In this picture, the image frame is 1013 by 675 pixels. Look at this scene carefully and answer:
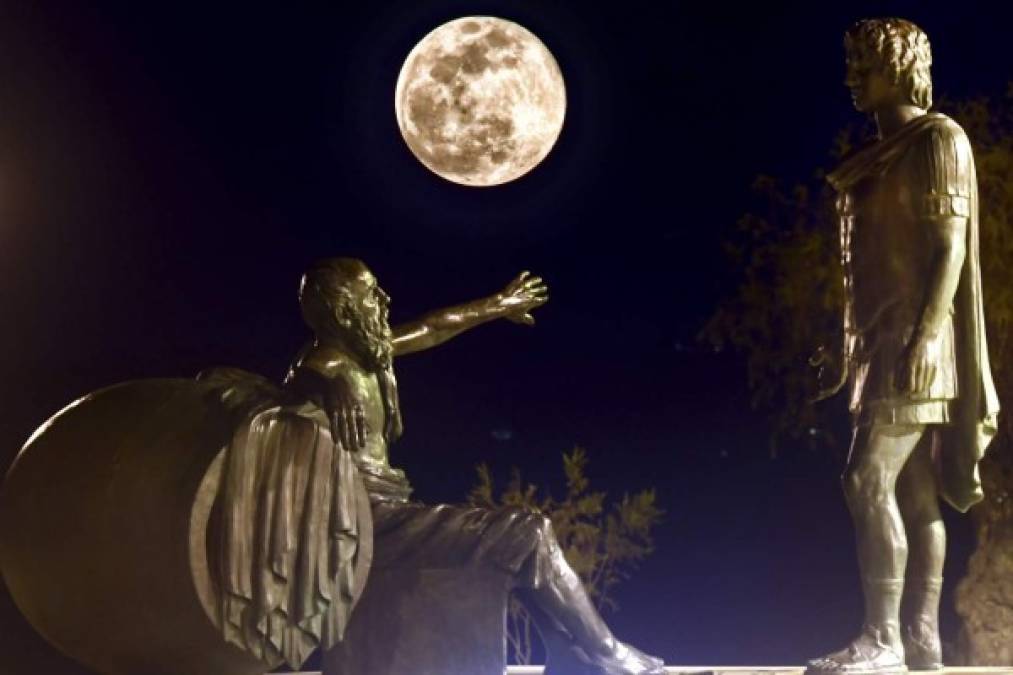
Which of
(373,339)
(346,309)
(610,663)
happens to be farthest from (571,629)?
(346,309)

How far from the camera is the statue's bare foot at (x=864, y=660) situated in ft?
26.5

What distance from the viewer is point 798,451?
731 inches

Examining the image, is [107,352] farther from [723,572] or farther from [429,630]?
[429,630]

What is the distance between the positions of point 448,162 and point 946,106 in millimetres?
3617

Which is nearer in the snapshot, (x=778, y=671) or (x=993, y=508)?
(x=778, y=671)

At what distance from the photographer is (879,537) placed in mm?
8242

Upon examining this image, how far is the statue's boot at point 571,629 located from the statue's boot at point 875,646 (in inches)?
28.5

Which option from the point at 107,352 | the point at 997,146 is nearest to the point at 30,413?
the point at 107,352

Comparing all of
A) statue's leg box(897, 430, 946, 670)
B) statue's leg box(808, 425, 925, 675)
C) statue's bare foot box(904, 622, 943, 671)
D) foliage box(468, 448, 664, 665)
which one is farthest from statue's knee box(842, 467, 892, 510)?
foliage box(468, 448, 664, 665)

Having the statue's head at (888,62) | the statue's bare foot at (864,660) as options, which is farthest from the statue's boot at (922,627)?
the statue's head at (888,62)

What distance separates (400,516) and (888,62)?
8.57 ft

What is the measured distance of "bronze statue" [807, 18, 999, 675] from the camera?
8172 millimetres

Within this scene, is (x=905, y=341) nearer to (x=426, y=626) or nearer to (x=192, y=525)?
(x=426, y=626)

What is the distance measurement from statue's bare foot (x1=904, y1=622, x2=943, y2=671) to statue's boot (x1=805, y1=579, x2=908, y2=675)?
0.21 m
